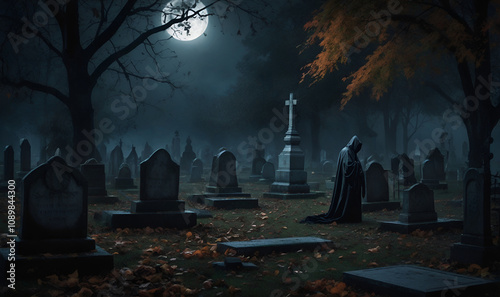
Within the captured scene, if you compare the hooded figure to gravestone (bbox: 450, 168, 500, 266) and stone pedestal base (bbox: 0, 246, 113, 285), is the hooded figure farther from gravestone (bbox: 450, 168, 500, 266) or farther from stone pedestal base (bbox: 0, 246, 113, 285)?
stone pedestal base (bbox: 0, 246, 113, 285)

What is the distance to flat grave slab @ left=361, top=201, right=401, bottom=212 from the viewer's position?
13922 millimetres

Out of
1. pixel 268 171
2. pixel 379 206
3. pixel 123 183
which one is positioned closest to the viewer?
pixel 379 206

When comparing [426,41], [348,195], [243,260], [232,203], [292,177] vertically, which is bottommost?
[243,260]

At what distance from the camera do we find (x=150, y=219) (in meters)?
10.3

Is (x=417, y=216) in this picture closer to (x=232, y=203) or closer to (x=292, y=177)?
(x=232, y=203)

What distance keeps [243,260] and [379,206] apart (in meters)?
8.23

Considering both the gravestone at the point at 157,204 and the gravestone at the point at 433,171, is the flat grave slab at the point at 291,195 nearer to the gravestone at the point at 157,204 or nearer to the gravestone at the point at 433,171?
the gravestone at the point at 433,171

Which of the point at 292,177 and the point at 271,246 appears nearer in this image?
the point at 271,246

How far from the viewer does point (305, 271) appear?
20.9 ft

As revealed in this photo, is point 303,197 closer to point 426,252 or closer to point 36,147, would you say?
point 426,252

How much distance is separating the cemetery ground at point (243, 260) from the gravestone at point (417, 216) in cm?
23

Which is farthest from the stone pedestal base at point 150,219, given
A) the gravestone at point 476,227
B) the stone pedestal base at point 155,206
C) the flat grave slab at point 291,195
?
the flat grave slab at point 291,195

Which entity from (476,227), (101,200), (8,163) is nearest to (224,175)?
(101,200)

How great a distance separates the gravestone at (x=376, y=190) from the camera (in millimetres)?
13914
